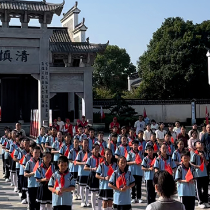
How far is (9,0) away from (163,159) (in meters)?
16.7

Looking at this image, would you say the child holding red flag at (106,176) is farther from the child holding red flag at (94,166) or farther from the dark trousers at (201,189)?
the dark trousers at (201,189)

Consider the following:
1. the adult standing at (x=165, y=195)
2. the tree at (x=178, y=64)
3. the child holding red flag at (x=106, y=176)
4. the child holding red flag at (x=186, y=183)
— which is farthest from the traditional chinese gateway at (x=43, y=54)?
the adult standing at (x=165, y=195)

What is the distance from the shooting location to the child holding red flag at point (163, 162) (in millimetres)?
9031

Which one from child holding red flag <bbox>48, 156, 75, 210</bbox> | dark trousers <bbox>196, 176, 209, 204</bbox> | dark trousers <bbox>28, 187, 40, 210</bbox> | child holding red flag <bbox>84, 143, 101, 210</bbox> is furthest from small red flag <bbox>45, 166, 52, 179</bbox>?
dark trousers <bbox>196, 176, 209, 204</bbox>

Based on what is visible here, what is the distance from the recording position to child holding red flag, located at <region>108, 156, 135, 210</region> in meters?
7.46

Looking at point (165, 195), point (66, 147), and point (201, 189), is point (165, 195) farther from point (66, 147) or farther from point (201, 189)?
point (66, 147)

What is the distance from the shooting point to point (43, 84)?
22.9 metres

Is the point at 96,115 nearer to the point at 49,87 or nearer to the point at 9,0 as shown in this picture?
the point at 49,87

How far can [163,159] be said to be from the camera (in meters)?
9.16

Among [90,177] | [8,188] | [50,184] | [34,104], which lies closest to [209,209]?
[90,177]

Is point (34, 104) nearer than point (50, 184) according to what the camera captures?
No

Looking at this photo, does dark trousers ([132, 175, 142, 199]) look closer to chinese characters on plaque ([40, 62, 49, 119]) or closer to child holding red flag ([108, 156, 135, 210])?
child holding red flag ([108, 156, 135, 210])

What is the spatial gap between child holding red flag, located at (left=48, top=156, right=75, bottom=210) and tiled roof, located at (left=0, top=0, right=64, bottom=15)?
16982 mm

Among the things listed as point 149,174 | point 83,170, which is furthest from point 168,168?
point 83,170
